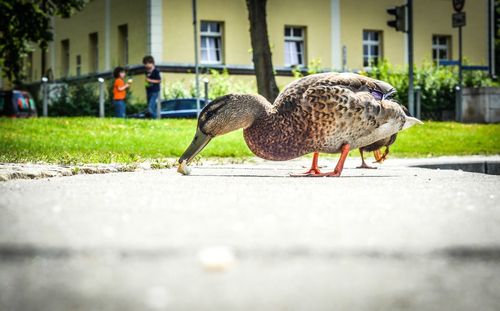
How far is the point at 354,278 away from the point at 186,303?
596mm

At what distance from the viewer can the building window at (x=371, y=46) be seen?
32.0 m

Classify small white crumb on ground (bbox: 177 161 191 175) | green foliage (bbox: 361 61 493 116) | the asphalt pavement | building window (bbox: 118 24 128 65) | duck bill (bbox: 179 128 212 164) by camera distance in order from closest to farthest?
the asphalt pavement
duck bill (bbox: 179 128 212 164)
small white crumb on ground (bbox: 177 161 191 175)
green foliage (bbox: 361 61 493 116)
building window (bbox: 118 24 128 65)

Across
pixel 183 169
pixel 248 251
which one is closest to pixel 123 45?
pixel 183 169

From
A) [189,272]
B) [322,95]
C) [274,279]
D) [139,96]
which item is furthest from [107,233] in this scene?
[139,96]

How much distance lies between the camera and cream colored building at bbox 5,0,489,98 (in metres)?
27.9

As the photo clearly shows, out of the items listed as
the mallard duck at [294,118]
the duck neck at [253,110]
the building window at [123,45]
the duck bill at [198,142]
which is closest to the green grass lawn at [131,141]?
the duck bill at [198,142]

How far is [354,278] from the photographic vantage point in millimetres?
2678

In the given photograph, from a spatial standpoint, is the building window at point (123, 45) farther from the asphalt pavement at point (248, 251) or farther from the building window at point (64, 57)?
the asphalt pavement at point (248, 251)

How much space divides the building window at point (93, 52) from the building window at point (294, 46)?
23.7ft

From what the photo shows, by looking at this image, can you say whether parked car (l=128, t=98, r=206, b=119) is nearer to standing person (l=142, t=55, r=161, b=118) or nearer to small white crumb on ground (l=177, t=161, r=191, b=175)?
standing person (l=142, t=55, r=161, b=118)

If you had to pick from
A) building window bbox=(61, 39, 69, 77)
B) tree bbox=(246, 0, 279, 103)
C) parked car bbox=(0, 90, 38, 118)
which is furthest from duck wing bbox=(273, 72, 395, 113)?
building window bbox=(61, 39, 69, 77)

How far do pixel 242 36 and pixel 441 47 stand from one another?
29.0 ft

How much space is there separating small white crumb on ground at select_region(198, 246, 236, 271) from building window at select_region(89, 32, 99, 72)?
29261 millimetres

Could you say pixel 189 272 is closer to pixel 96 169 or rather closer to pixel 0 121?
pixel 96 169
